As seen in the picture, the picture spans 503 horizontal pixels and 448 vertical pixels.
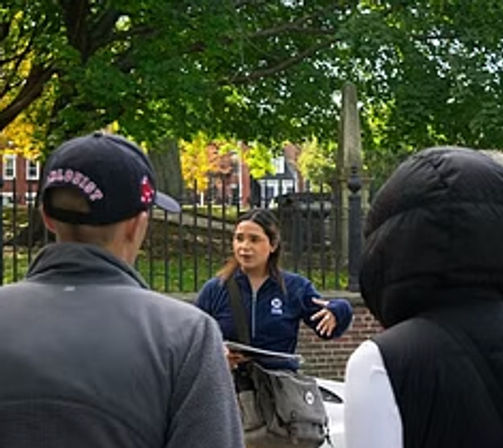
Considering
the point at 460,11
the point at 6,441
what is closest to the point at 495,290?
the point at 6,441

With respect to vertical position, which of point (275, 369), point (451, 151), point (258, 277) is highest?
point (451, 151)

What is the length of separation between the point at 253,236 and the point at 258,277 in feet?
0.71

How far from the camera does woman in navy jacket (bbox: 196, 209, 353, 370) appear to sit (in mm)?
5133

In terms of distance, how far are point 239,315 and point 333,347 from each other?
20.0 ft

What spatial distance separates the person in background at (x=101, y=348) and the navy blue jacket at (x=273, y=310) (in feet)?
9.29

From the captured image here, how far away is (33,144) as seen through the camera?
17.4 metres

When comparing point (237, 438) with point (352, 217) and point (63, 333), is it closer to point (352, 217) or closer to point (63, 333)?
point (63, 333)

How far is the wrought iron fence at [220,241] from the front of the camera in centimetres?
1122

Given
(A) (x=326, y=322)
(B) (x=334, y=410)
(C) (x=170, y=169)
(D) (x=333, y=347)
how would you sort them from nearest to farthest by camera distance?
1. (A) (x=326, y=322)
2. (B) (x=334, y=410)
3. (D) (x=333, y=347)
4. (C) (x=170, y=169)

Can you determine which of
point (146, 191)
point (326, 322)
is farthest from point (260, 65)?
point (146, 191)

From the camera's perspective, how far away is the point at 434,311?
228 cm

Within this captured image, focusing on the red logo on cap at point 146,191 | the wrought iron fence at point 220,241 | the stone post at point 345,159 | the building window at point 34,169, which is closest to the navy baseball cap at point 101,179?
the red logo on cap at point 146,191

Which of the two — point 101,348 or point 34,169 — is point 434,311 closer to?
point 101,348

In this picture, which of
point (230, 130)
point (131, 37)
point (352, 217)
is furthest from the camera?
point (230, 130)
